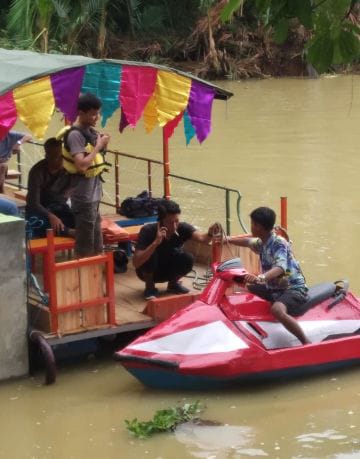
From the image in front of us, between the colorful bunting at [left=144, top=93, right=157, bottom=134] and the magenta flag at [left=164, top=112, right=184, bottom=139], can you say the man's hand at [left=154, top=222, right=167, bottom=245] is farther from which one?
the magenta flag at [left=164, top=112, right=184, bottom=139]

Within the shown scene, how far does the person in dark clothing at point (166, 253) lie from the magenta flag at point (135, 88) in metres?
0.91

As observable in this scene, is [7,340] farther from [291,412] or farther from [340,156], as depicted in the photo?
[340,156]

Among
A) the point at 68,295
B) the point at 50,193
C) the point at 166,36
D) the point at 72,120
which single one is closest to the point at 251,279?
the point at 68,295

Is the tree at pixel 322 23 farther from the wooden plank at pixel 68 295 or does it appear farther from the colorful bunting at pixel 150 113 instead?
the colorful bunting at pixel 150 113

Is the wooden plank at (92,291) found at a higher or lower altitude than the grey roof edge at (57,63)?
lower

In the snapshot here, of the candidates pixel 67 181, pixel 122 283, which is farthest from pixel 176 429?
pixel 67 181

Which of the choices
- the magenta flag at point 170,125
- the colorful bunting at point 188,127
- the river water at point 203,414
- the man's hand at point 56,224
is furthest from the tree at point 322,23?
the magenta flag at point 170,125

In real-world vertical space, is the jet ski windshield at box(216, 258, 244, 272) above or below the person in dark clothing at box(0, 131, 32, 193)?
below

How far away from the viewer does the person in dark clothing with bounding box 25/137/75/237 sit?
8992mm

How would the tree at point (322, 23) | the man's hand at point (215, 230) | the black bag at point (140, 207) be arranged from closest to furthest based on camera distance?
the tree at point (322, 23) < the man's hand at point (215, 230) < the black bag at point (140, 207)

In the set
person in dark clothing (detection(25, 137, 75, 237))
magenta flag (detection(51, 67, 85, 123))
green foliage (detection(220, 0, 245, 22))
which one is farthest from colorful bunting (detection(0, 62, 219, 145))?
green foliage (detection(220, 0, 245, 22))

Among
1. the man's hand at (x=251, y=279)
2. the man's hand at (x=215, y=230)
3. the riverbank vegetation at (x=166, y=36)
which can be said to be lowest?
the man's hand at (x=251, y=279)

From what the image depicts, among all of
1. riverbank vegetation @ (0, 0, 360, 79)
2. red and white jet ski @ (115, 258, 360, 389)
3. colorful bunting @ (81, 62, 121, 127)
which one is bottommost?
red and white jet ski @ (115, 258, 360, 389)

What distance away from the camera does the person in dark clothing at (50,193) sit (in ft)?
29.5
